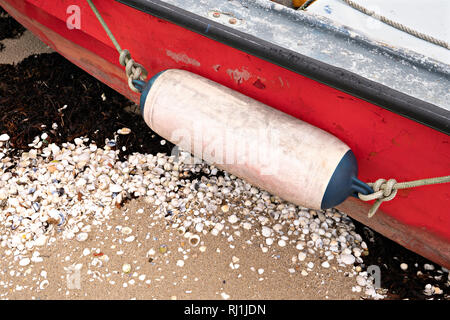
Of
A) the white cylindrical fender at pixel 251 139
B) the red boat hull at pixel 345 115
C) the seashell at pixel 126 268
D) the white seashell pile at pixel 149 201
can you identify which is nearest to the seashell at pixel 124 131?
the white seashell pile at pixel 149 201

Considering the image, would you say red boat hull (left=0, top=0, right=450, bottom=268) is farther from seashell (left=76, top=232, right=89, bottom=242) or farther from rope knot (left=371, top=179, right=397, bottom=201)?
seashell (left=76, top=232, right=89, bottom=242)

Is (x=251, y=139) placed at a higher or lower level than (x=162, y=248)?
higher

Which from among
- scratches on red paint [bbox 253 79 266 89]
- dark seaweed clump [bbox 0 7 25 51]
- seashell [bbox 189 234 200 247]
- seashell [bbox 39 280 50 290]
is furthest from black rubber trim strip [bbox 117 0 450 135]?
dark seaweed clump [bbox 0 7 25 51]

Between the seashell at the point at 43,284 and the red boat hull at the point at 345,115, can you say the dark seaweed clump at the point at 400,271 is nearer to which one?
the red boat hull at the point at 345,115

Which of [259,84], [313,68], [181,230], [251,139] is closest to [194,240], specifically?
[181,230]

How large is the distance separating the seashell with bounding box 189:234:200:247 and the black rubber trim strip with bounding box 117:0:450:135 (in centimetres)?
107

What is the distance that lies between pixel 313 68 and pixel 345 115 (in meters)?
0.26

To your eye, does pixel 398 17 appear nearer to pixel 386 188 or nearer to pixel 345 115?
pixel 345 115

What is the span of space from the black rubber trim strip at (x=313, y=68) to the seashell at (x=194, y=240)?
3.52ft

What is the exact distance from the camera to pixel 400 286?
6.31 feet

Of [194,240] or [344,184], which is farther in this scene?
[194,240]

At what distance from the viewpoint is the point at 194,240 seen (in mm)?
2094

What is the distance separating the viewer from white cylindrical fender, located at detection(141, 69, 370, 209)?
150cm
